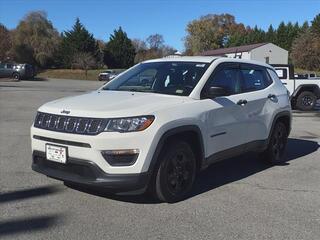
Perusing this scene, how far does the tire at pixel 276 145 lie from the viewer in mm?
8328

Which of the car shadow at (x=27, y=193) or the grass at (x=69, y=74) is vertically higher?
the grass at (x=69, y=74)

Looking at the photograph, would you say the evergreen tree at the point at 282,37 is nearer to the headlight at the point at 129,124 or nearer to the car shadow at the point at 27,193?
the car shadow at the point at 27,193

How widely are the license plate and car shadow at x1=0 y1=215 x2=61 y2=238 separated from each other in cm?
66

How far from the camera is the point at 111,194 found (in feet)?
20.5

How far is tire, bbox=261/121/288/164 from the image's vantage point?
27.3ft

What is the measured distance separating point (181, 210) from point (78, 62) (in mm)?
78380

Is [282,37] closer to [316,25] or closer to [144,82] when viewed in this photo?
[316,25]

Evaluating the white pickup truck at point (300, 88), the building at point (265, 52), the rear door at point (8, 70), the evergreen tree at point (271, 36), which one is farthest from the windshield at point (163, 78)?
the evergreen tree at point (271, 36)

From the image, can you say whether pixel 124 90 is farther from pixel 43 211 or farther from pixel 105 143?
pixel 43 211

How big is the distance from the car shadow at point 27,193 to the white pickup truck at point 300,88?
1500 cm

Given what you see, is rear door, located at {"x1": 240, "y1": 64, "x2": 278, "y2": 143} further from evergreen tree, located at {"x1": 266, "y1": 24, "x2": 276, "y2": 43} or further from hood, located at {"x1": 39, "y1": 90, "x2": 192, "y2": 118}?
evergreen tree, located at {"x1": 266, "y1": 24, "x2": 276, "y2": 43}

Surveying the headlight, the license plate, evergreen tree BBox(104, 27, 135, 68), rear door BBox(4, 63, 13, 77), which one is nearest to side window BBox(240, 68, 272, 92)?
the headlight

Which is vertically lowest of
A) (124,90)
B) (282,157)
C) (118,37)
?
(282,157)

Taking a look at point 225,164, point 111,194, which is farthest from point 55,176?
point 225,164
